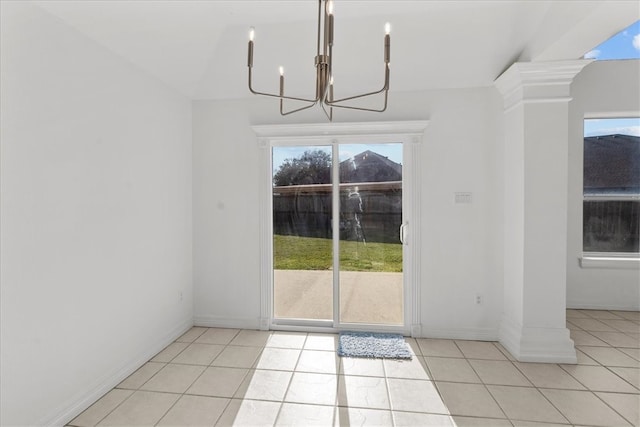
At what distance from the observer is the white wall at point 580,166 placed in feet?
12.0

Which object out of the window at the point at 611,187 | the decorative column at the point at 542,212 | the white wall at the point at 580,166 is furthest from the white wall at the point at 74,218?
the window at the point at 611,187

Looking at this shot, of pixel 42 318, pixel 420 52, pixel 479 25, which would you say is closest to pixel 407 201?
pixel 420 52

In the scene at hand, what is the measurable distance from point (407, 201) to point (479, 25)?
1.62m

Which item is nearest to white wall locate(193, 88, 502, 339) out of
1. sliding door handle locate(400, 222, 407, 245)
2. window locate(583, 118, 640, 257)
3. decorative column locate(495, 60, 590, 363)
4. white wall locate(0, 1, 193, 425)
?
sliding door handle locate(400, 222, 407, 245)

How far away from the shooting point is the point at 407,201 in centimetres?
316

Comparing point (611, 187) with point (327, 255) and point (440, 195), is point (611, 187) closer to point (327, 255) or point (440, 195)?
point (440, 195)

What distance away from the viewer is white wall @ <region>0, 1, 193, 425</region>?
1.64 meters

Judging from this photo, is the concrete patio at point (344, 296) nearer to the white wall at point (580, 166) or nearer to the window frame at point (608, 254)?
the white wall at point (580, 166)

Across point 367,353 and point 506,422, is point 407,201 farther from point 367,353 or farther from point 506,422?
point 506,422

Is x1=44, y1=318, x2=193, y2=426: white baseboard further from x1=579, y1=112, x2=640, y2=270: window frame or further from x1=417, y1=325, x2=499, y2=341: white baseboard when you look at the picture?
x1=579, y1=112, x2=640, y2=270: window frame

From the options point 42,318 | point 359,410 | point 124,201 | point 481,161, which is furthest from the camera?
point 481,161

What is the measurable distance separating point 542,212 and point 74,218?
141 inches

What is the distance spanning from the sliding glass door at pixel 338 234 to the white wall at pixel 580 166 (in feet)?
7.76

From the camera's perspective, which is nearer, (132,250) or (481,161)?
(132,250)
